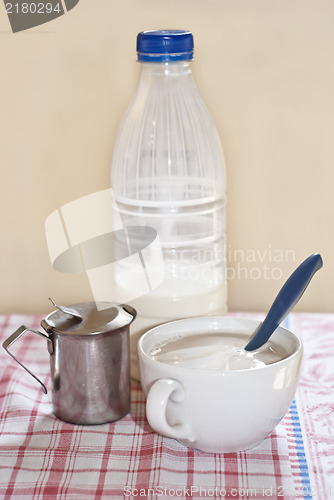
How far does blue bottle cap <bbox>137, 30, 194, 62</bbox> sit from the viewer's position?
30.5 inches

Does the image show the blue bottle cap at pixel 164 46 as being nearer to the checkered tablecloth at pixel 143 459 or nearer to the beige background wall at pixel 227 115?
the beige background wall at pixel 227 115

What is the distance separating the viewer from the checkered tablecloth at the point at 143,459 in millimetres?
644

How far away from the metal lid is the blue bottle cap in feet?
0.92

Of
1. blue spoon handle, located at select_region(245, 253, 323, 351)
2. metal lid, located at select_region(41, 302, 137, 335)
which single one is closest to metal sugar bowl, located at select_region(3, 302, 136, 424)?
metal lid, located at select_region(41, 302, 137, 335)

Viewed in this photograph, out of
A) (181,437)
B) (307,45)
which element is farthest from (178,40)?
(181,437)

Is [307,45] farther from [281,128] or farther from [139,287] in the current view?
[139,287]

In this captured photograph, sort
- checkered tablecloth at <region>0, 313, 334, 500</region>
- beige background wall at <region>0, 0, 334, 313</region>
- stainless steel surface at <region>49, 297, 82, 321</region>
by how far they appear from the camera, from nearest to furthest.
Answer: checkered tablecloth at <region>0, 313, 334, 500</region>, stainless steel surface at <region>49, 297, 82, 321</region>, beige background wall at <region>0, 0, 334, 313</region>

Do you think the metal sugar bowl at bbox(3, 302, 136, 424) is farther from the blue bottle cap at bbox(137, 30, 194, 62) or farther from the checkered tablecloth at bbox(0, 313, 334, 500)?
the blue bottle cap at bbox(137, 30, 194, 62)

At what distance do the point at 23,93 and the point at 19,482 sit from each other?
57cm

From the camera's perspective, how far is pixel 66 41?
995 millimetres

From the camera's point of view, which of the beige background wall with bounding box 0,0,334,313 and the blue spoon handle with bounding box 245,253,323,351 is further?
the beige background wall with bounding box 0,0,334,313

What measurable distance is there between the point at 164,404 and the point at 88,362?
4.8 inches

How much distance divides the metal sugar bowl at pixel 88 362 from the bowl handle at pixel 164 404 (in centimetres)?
10

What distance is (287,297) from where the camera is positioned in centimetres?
71
